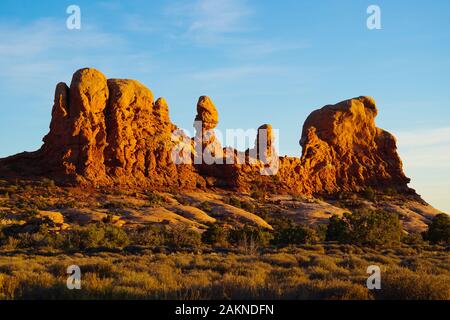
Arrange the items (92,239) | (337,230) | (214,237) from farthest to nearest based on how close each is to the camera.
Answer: (214,237) < (337,230) < (92,239)

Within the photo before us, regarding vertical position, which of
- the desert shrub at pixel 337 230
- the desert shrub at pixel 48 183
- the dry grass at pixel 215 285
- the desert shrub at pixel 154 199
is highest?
the desert shrub at pixel 48 183

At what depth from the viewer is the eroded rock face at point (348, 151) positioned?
6656 cm

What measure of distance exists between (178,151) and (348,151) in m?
24.2

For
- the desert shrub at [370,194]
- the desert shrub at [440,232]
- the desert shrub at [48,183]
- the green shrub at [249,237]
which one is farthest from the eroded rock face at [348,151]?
the green shrub at [249,237]

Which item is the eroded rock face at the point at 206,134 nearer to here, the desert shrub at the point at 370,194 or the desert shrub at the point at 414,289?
the desert shrub at the point at 370,194

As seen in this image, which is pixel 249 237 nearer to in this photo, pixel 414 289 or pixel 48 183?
pixel 414 289

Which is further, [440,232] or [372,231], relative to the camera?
[440,232]

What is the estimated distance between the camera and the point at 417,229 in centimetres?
4947

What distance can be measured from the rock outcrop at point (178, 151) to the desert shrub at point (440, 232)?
26.7 m

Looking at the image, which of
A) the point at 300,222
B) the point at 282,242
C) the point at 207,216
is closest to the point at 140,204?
the point at 207,216

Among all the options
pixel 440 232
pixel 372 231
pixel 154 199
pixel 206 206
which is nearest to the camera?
pixel 372 231

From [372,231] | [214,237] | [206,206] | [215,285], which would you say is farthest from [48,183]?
[215,285]

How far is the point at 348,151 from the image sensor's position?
6950cm

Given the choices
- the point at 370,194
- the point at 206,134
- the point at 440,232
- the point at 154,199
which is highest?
the point at 206,134
